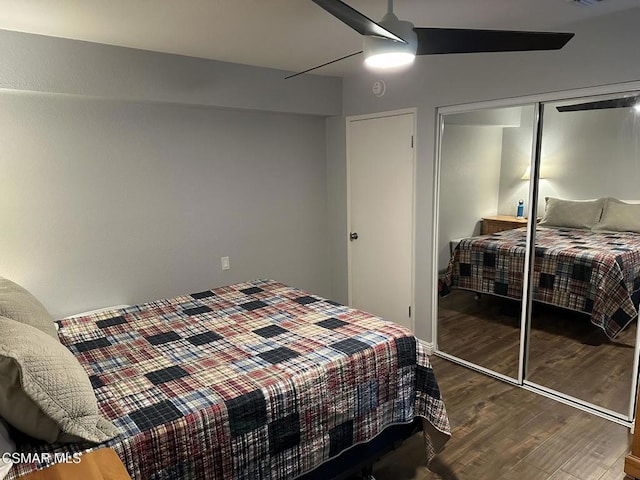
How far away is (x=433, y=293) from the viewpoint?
→ 11.8 feet

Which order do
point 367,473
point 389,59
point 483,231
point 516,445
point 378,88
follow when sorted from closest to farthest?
point 389,59 → point 367,473 → point 516,445 → point 483,231 → point 378,88

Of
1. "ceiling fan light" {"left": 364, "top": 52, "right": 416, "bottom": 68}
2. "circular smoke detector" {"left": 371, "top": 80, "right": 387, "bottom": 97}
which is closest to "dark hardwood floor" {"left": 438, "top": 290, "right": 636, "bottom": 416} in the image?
"circular smoke detector" {"left": 371, "top": 80, "right": 387, "bottom": 97}

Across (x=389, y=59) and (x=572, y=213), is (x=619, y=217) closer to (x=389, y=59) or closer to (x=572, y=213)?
(x=572, y=213)

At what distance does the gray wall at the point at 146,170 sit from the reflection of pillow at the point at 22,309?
761mm

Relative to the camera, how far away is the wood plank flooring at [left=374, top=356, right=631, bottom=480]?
7.45 feet

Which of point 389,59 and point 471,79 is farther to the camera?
point 471,79

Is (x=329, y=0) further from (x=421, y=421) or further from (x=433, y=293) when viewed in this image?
(x=433, y=293)

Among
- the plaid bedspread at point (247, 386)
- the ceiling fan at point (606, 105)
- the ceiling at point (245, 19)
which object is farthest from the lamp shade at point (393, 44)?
the ceiling fan at point (606, 105)

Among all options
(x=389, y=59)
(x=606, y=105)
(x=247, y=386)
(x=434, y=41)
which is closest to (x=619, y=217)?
(x=606, y=105)

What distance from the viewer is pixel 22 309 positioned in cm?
202

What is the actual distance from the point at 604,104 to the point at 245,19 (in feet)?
7.12

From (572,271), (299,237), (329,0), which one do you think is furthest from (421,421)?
(299,237)

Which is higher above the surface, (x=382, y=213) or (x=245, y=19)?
(x=245, y=19)

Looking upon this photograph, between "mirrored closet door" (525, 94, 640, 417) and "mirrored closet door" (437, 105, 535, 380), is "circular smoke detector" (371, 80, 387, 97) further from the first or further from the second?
"mirrored closet door" (525, 94, 640, 417)
